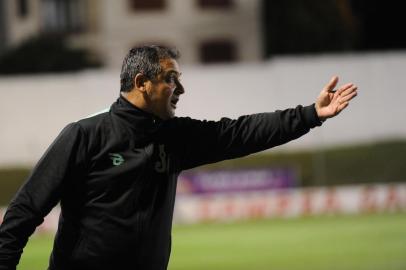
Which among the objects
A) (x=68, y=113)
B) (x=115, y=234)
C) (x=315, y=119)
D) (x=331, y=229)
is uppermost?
(x=315, y=119)

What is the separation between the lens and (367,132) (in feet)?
71.2

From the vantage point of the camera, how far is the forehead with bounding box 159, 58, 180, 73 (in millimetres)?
4430

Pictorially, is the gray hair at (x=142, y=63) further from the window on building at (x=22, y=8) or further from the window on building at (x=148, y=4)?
the window on building at (x=148, y=4)

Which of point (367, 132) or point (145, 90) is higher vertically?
point (145, 90)

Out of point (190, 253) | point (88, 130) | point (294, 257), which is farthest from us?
point (190, 253)

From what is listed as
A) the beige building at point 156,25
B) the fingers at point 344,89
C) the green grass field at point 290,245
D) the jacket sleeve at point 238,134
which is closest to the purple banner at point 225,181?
the green grass field at point 290,245

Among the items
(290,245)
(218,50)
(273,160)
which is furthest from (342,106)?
(218,50)

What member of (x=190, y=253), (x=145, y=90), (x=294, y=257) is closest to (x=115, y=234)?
(x=145, y=90)

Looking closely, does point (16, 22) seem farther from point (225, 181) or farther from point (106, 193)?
point (106, 193)

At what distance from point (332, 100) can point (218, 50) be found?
103ft

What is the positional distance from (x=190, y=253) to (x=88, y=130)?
10645mm

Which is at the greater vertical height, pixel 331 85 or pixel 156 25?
pixel 331 85

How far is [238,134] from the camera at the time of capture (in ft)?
15.1

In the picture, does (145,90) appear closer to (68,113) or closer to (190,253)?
(190,253)
